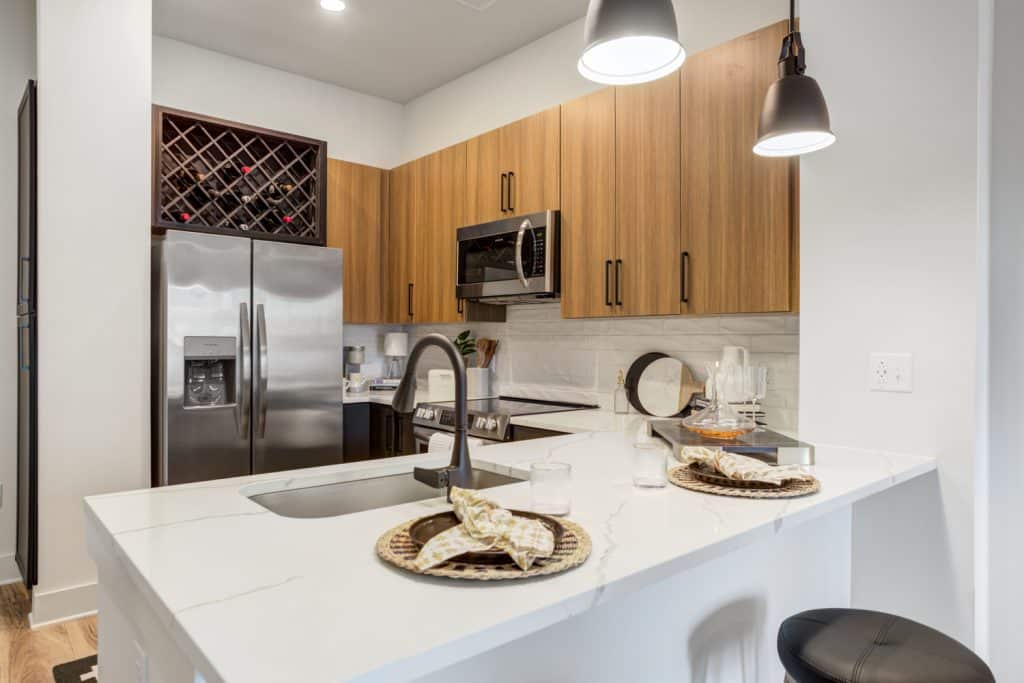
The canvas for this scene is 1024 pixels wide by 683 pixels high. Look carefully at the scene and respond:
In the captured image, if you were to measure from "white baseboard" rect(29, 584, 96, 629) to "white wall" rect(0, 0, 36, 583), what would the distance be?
28.2 inches

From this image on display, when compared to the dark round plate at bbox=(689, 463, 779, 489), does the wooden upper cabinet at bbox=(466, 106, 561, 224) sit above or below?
above

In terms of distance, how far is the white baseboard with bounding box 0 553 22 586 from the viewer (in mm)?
3117

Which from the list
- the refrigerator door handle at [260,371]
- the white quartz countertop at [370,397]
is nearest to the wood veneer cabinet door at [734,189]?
the white quartz countertop at [370,397]

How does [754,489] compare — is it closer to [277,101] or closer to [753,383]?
[753,383]

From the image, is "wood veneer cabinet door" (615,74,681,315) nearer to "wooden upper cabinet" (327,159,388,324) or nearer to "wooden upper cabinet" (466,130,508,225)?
"wooden upper cabinet" (466,130,508,225)

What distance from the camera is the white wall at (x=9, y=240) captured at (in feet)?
10.2

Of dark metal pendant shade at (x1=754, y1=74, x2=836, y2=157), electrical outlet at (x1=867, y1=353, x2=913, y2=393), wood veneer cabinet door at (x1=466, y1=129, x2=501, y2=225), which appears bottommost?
Answer: electrical outlet at (x1=867, y1=353, x2=913, y2=393)

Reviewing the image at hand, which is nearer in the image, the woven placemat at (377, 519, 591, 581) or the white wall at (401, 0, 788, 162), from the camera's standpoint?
the woven placemat at (377, 519, 591, 581)

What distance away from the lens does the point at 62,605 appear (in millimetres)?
2672

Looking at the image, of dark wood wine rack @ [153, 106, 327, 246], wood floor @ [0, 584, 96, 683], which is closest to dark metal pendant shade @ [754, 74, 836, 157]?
dark wood wine rack @ [153, 106, 327, 246]

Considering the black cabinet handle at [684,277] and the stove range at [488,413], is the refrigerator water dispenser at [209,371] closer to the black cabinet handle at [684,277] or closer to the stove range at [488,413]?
the stove range at [488,413]

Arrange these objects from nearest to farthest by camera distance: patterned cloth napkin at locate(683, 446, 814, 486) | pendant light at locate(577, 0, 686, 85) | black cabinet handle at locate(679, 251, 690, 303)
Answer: pendant light at locate(577, 0, 686, 85), patterned cloth napkin at locate(683, 446, 814, 486), black cabinet handle at locate(679, 251, 690, 303)

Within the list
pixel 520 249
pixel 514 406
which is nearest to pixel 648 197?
pixel 520 249

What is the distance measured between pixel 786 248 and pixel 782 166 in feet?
0.91
